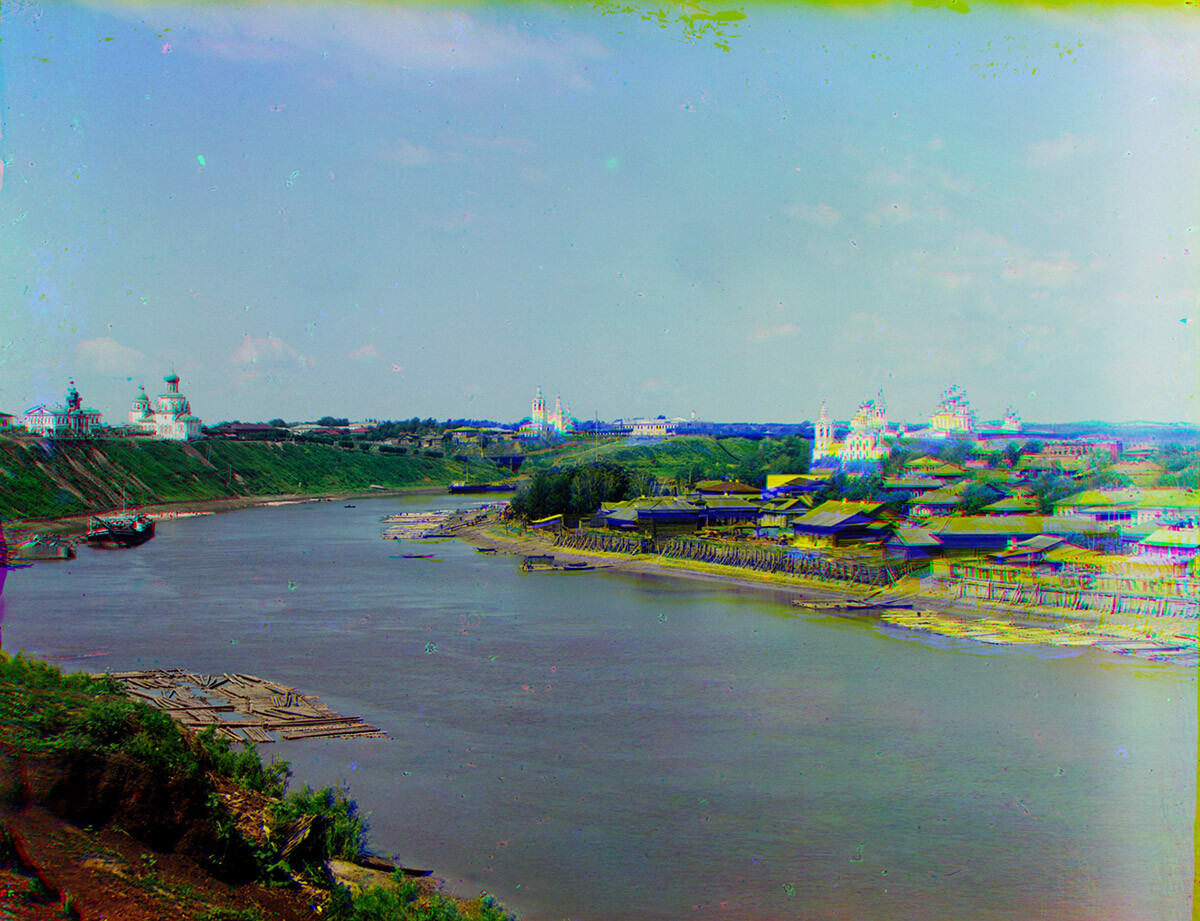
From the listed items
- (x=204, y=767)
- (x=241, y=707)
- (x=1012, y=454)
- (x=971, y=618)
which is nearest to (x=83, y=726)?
(x=204, y=767)

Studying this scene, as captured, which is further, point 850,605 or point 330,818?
point 850,605

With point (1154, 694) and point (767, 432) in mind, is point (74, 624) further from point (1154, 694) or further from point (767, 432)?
point (767, 432)

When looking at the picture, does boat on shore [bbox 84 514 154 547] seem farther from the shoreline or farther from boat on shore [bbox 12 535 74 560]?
boat on shore [bbox 12 535 74 560]

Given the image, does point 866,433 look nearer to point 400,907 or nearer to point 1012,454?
point 1012,454

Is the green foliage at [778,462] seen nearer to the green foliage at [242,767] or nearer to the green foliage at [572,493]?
the green foliage at [572,493]

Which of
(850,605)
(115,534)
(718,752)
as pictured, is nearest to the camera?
(718,752)

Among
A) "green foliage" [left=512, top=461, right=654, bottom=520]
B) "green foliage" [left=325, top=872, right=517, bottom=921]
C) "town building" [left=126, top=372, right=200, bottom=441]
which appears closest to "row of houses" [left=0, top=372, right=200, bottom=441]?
"town building" [left=126, top=372, right=200, bottom=441]

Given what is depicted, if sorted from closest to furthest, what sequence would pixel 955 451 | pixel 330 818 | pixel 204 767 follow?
pixel 330 818 → pixel 204 767 → pixel 955 451

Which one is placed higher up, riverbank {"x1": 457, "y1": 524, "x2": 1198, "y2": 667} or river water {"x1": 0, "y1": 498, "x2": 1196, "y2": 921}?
riverbank {"x1": 457, "y1": 524, "x2": 1198, "y2": 667}
